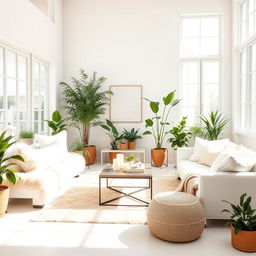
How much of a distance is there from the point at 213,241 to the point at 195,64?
5483mm

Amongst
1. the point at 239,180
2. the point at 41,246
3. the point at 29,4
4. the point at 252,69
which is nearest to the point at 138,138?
the point at 252,69

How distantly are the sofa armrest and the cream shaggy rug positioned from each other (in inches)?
29.9

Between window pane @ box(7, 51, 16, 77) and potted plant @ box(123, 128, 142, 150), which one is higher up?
window pane @ box(7, 51, 16, 77)

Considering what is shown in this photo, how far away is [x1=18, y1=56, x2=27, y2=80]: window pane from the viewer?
225 inches

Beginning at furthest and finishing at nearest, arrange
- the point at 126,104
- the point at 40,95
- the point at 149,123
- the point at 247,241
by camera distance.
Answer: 1. the point at 126,104
2. the point at 149,123
3. the point at 40,95
4. the point at 247,241

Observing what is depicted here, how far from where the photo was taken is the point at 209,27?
25.0 feet

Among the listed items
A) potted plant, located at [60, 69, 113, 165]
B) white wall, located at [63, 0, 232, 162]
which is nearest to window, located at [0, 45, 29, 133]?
potted plant, located at [60, 69, 113, 165]

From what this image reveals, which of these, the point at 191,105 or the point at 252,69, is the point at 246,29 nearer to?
the point at 252,69

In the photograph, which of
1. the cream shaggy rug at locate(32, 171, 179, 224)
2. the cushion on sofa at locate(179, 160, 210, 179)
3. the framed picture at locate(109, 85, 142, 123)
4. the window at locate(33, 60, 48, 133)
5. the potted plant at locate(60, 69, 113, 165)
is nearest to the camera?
the cream shaggy rug at locate(32, 171, 179, 224)

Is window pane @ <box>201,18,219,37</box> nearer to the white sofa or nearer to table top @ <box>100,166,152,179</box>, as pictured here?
table top @ <box>100,166,152,179</box>

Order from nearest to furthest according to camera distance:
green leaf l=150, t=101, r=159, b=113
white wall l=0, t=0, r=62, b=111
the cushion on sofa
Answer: the cushion on sofa → white wall l=0, t=0, r=62, b=111 → green leaf l=150, t=101, r=159, b=113

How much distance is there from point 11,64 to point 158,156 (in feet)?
12.1

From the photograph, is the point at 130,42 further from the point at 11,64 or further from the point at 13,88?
the point at 13,88

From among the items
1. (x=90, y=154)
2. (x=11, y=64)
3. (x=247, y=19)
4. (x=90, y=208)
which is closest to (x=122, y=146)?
(x=90, y=154)
